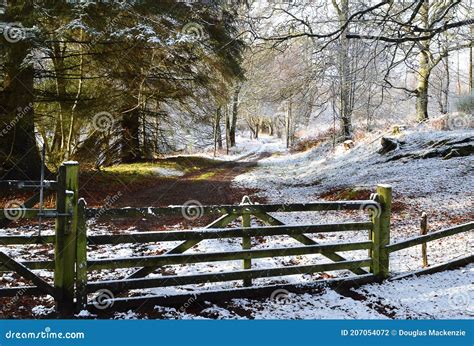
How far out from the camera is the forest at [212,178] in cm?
473

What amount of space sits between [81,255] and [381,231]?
4081mm

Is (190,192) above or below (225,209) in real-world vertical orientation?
below

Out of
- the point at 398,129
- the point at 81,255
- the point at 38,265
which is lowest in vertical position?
the point at 38,265

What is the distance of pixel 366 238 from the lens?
8547 millimetres

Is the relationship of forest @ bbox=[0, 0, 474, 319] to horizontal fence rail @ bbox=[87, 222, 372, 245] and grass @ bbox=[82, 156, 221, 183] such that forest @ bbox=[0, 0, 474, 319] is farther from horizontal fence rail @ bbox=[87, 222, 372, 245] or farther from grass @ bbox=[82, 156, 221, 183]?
grass @ bbox=[82, 156, 221, 183]

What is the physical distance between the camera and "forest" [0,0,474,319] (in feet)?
15.5

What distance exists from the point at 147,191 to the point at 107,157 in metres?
4.84

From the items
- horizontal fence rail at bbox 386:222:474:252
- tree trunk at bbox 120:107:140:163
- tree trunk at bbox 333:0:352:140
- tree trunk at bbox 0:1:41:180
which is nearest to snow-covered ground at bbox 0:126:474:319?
horizontal fence rail at bbox 386:222:474:252

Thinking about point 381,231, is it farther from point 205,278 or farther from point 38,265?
point 38,265

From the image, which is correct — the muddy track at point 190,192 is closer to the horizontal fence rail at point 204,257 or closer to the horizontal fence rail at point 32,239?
the horizontal fence rail at point 204,257

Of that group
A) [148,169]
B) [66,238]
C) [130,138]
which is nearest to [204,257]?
[66,238]

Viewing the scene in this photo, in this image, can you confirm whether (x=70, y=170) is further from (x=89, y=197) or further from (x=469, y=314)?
(x=89, y=197)

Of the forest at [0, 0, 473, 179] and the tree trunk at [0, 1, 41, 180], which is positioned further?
the tree trunk at [0, 1, 41, 180]

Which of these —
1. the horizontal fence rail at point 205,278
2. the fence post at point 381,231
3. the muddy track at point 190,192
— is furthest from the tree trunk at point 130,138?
the fence post at point 381,231
